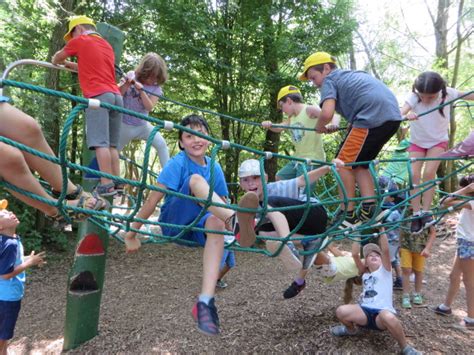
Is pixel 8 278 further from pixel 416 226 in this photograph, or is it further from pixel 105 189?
pixel 416 226

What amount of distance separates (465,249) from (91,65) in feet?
11.4

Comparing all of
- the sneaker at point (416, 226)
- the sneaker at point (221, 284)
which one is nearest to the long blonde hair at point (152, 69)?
the sneaker at point (416, 226)

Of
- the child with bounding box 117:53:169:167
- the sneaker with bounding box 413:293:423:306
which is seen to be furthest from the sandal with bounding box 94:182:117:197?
the sneaker with bounding box 413:293:423:306

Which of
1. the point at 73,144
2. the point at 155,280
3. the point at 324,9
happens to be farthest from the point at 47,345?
the point at 324,9

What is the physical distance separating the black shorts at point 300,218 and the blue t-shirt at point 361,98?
63 centimetres

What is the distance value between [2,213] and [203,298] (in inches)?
70.2

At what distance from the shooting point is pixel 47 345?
330 cm

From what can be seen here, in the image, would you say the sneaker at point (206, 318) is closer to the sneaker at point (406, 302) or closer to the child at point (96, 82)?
the child at point (96, 82)

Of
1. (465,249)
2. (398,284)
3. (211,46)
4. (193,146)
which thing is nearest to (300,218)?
(193,146)

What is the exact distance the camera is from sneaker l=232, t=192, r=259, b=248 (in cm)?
188

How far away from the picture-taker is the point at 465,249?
3.43 metres

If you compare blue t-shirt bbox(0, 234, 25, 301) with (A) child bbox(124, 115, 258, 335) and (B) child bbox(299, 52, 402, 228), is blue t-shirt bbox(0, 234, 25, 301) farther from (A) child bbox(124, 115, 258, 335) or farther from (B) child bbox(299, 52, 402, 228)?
(B) child bbox(299, 52, 402, 228)

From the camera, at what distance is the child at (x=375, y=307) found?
9.12 ft

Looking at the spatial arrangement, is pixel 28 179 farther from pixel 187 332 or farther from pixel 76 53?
pixel 187 332
